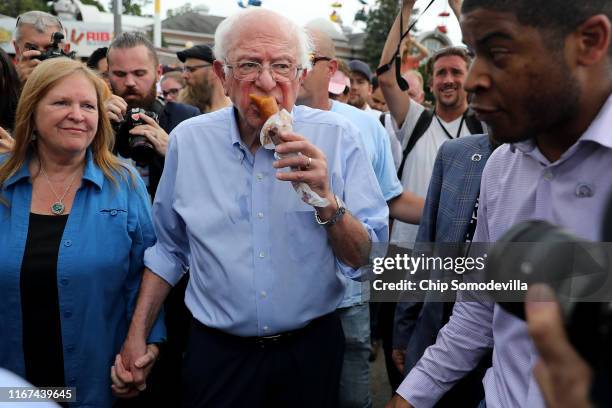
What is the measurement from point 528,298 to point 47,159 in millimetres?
2538

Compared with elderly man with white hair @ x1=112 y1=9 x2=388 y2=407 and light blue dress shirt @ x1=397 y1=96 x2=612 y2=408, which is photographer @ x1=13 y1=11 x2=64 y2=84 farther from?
light blue dress shirt @ x1=397 y1=96 x2=612 y2=408

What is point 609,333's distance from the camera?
73 centimetres

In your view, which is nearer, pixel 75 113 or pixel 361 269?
pixel 361 269

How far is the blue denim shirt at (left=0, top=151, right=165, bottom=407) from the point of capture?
2.62 metres

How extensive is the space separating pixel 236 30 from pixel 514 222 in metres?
1.31

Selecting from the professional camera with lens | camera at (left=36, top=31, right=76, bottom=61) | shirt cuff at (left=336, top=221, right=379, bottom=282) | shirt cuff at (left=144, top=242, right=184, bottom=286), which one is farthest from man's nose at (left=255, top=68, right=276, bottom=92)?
camera at (left=36, top=31, right=76, bottom=61)

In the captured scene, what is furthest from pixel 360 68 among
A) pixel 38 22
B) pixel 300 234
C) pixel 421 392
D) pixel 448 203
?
pixel 421 392

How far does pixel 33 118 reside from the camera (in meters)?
2.84

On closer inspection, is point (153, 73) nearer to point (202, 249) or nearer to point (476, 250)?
point (202, 249)

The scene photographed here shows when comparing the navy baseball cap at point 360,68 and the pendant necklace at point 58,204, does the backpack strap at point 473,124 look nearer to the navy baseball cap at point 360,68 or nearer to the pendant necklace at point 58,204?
the pendant necklace at point 58,204

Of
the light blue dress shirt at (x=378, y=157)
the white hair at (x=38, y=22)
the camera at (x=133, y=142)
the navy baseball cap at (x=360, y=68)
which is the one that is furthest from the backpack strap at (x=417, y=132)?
the navy baseball cap at (x=360, y=68)

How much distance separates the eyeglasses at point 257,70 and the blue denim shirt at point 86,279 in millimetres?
883

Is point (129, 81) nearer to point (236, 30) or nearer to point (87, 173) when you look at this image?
point (87, 173)

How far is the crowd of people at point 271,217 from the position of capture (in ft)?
4.58
